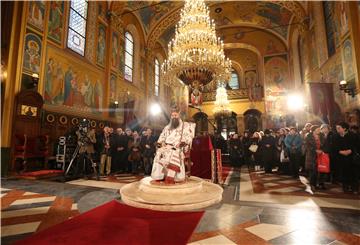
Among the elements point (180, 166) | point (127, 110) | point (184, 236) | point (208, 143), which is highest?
point (127, 110)

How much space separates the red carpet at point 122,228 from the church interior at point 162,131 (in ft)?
0.06

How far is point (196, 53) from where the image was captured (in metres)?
6.03

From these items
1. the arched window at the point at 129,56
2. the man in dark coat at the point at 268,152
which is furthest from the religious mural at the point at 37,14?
the man in dark coat at the point at 268,152

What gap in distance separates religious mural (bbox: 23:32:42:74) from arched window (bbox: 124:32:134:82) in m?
5.54

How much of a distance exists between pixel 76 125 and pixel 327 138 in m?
8.40

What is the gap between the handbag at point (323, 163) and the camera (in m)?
4.04

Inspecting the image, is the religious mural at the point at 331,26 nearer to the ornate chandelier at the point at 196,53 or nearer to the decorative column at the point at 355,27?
the decorative column at the point at 355,27

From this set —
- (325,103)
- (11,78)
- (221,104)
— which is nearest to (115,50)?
(11,78)

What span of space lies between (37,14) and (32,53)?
59.8 inches

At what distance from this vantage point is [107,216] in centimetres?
264

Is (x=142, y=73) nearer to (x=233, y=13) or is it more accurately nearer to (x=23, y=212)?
(x=233, y=13)

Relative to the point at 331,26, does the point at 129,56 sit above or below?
above

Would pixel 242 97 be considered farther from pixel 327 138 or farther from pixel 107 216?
pixel 107 216

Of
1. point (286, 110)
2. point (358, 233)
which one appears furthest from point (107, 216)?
point (286, 110)
